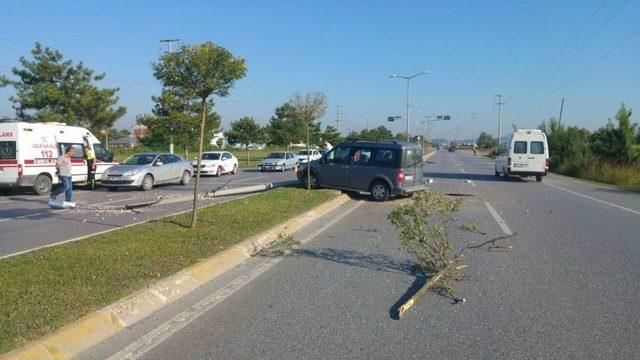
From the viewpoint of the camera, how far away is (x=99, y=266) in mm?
6617

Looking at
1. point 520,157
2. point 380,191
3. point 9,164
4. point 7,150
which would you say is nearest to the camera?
point 380,191

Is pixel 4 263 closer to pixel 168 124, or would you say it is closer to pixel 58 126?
pixel 58 126

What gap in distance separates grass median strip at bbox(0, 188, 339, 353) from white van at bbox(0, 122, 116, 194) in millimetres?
9307

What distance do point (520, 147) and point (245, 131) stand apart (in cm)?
3180

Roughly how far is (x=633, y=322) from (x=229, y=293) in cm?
423

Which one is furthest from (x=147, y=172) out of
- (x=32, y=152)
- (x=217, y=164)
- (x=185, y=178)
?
(x=217, y=164)

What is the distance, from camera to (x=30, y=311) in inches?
192

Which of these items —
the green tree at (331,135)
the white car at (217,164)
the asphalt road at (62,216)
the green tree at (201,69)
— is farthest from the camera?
the green tree at (331,135)

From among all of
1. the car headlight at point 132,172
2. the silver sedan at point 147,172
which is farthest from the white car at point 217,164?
the car headlight at point 132,172

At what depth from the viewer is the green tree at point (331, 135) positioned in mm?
64438

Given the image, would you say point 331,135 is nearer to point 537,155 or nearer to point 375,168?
point 537,155

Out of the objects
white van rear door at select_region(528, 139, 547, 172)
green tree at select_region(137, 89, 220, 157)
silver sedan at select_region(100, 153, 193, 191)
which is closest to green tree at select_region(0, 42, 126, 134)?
green tree at select_region(137, 89, 220, 157)

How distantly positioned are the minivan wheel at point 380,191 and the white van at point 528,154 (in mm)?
11662

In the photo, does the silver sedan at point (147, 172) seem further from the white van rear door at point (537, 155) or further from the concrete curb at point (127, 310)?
the white van rear door at point (537, 155)
